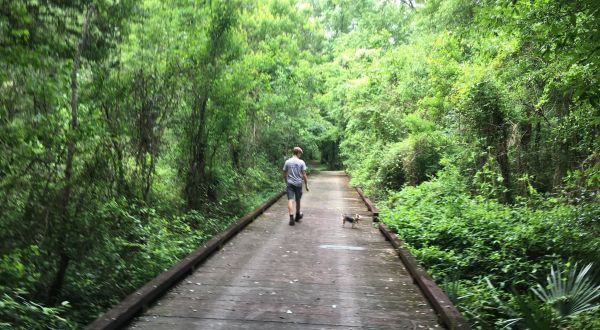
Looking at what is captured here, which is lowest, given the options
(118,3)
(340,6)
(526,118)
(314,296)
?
(314,296)

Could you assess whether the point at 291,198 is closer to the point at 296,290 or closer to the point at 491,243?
the point at 491,243

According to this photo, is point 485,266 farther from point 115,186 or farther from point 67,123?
point 67,123

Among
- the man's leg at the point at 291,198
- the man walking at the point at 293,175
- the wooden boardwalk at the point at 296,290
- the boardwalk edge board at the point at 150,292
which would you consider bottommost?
the wooden boardwalk at the point at 296,290

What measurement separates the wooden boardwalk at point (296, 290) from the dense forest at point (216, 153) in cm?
71

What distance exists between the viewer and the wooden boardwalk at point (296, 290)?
18.2ft

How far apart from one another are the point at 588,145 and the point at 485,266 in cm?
485

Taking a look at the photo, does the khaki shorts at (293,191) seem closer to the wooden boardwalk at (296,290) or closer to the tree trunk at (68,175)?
the wooden boardwalk at (296,290)

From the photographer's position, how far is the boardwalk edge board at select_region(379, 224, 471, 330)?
5250mm

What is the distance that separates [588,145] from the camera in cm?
1105

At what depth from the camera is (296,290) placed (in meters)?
6.76

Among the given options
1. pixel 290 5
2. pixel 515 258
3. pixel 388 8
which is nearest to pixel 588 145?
pixel 515 258

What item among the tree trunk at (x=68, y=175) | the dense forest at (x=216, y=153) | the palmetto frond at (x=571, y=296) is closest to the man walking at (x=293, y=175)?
the dense forest at (x=216, y=153)

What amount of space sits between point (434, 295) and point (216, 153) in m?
8.85

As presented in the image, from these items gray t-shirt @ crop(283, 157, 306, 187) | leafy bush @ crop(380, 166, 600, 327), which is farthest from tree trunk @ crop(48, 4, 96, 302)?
gray t-shirt @ crop(283, 157, 306, 187)
